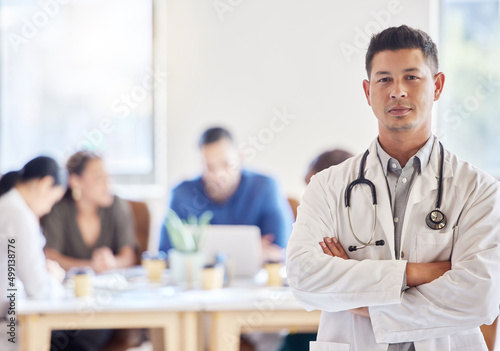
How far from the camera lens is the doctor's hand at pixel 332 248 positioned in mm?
1671

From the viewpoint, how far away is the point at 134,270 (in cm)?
351

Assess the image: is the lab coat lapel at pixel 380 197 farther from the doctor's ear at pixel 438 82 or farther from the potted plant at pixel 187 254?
the potted plant at pixel 187 254

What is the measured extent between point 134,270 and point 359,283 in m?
2.17

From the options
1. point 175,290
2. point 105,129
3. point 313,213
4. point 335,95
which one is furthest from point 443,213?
point 105,129

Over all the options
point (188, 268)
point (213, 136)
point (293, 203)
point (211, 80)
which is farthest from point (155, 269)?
point (211, 80)

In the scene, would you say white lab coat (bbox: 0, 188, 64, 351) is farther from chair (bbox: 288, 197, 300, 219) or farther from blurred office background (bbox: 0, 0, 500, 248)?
blurred office background (bbox: 0, 0, 500, 248)

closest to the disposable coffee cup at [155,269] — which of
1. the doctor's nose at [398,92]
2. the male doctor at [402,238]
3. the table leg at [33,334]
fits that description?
the table leg at [33,334]

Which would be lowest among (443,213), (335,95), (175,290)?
(175,290)

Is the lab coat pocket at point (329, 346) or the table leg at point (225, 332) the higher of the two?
the lab coat pocket at point (329, 346)

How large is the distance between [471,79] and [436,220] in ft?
12.1

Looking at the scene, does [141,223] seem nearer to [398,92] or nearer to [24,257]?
[24,257]

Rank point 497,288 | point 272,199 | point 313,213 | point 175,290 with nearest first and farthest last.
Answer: point 497,288 < point 313,213 < point 175,290 < point 272,199

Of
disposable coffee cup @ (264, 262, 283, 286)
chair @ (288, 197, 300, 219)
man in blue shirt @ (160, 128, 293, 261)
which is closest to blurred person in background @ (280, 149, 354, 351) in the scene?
disposable coffee cup @ (264, 262, 283, 286)

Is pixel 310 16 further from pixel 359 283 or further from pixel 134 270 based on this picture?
pixel 359 283
